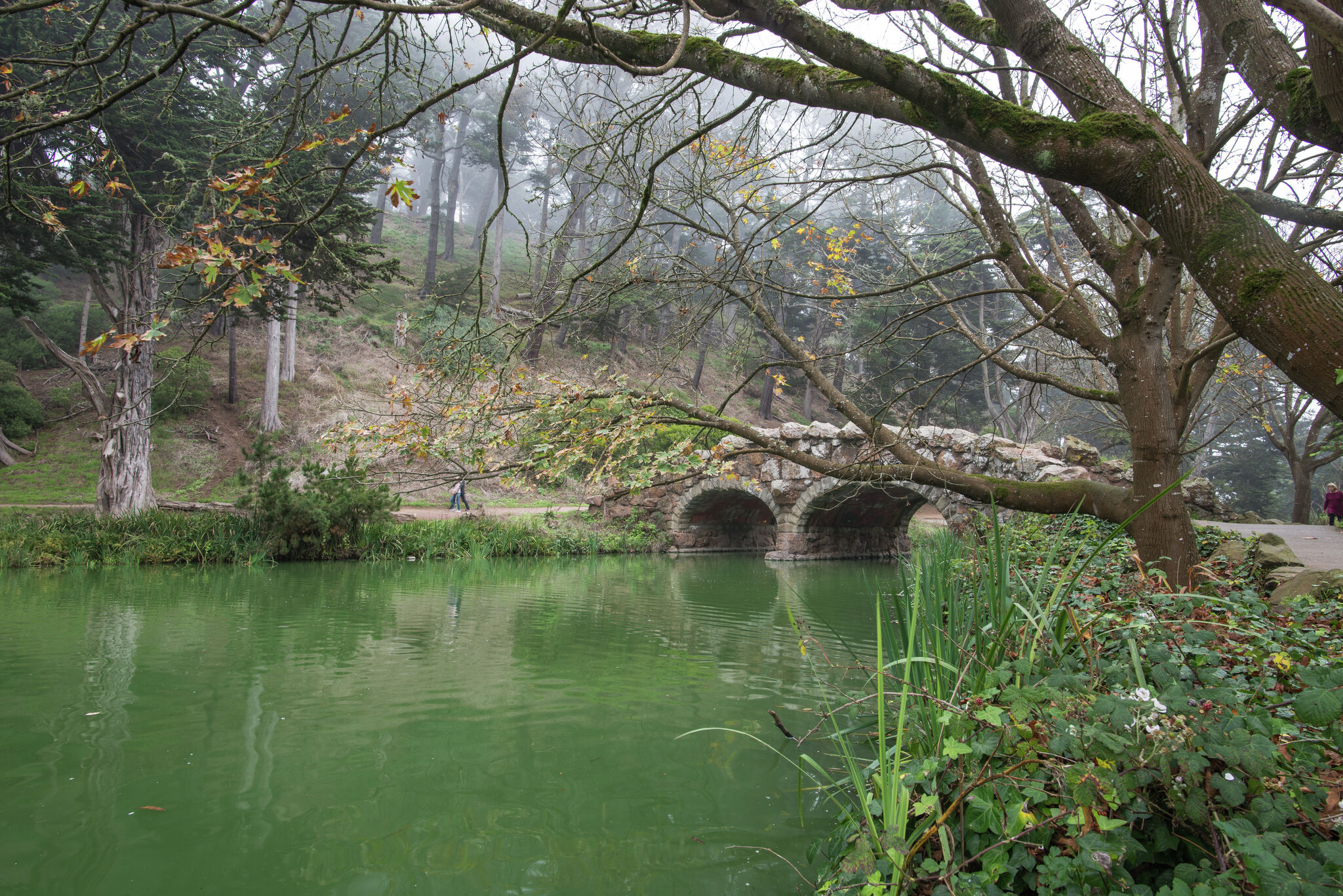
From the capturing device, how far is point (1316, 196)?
4992 mm

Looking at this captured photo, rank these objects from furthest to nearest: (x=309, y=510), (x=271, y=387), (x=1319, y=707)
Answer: (x=271, y=387) < (x=309, y=510) < (x=1319, y=707)

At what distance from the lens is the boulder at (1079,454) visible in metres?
10.7

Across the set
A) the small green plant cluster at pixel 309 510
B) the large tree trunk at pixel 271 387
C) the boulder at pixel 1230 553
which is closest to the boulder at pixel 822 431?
the small green plant cluster at pixel 309 510

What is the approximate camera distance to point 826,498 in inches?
590

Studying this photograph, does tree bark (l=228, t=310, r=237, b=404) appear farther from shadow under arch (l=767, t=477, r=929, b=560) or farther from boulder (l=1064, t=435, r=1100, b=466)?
boulder (l=1064, t=435, r=1100, b=466)

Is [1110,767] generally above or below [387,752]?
above

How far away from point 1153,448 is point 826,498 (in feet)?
36.8

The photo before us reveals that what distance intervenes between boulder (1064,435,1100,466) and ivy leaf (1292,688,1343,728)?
33.5 feet

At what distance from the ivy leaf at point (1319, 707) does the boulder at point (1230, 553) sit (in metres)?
3.70

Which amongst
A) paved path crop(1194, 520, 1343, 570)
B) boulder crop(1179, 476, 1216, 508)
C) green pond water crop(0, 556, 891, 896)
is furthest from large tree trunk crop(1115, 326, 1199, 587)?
boulder crop(1179, 476, 1216, 508)

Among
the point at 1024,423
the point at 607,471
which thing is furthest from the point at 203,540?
the point at 1024,423

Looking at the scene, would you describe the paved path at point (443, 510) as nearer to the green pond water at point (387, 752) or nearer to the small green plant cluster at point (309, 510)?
the small green plant cluster at point (309, 510)

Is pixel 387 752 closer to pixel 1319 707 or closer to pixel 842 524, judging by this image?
pixel 1319 707

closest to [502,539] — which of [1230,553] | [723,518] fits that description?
[723,518]
